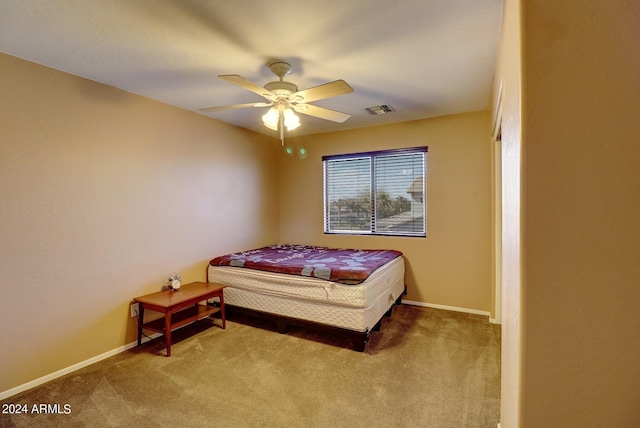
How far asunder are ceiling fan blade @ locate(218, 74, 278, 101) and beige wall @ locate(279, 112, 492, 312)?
2.31 m

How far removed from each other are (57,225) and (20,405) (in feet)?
4.16

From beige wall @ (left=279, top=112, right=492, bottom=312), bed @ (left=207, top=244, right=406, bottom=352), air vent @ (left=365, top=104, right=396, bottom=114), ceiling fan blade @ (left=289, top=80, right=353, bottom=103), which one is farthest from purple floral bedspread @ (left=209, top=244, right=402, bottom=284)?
air vent @ (left=365, top=104, right=396, bottom=114)

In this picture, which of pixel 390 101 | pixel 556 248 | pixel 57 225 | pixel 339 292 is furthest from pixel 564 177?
pixel 57 225

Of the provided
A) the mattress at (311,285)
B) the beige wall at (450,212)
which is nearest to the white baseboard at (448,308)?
the beige wall at (450,212)

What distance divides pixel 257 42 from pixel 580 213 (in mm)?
2025

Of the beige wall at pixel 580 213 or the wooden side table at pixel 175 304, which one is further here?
the wooden side table at pixel 175 304

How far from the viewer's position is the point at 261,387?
221 centimetres

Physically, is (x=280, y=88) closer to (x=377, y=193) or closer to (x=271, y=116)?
(x=271, y=116)

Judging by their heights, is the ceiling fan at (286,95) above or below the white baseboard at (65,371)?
above

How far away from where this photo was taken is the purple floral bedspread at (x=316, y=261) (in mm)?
2854

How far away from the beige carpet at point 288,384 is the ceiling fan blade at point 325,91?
213 cm

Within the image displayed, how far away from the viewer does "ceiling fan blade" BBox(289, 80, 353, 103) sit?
79.0 inches

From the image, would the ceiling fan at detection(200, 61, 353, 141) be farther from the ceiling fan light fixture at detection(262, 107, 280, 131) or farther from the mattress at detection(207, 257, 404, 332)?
the mattress at detection(207, 257, 404, 332)

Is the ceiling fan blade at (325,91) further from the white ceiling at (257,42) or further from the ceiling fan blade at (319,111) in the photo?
the white ceiling at (257,42)
